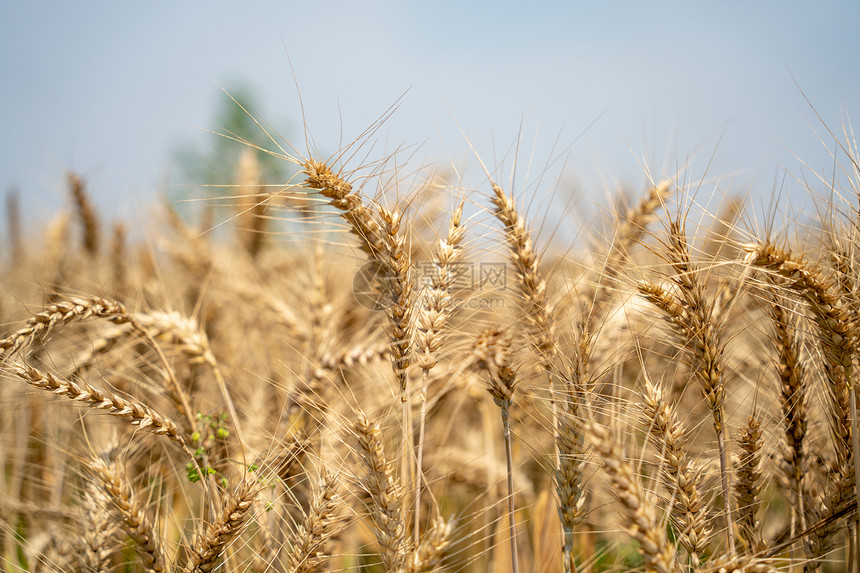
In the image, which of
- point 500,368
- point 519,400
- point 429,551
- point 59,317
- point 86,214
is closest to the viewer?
point 429,551

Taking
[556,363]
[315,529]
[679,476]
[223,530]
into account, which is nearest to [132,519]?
[223,530]

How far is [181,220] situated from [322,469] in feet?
9.21

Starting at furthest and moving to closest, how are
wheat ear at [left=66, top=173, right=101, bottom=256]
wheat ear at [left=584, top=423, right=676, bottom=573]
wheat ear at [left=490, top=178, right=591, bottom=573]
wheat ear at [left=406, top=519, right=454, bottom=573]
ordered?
wheat ear at [left=66, top=173, right=101, bottom=256]
wheat ear at [left=490, top=178, right=591, bottom=573]
wheat ear at [left=406, top=519, right=454, bottom=573]
wheat ear at [left=584, top=423, right=676, bottom=573]

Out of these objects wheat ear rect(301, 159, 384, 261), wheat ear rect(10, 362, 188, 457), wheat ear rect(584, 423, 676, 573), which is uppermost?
wheat ear rect(301, 159, 384, 261)

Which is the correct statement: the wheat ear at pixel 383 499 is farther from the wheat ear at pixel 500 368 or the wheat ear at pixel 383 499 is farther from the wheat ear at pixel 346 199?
the wheat ear at pixel 346 199

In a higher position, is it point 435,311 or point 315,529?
point 435,311

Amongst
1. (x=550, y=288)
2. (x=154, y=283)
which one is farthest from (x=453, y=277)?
(x=154, y=283)

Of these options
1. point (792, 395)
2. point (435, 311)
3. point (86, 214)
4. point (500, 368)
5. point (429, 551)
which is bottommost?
point (429, 551)

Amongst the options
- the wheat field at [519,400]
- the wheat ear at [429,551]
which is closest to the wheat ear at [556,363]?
the wheat field at [519,400]

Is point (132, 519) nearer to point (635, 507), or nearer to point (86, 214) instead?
point (635, 507)

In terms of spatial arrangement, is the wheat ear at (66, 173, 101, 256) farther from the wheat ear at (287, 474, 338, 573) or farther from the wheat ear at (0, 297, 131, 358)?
the wheat ear at (287, 474, 338, 573)

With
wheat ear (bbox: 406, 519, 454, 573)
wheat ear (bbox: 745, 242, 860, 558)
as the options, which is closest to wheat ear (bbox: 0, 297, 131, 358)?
wheat ear (bbox: 406, 519, 454, 573)

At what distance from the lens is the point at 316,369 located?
1.51 metres

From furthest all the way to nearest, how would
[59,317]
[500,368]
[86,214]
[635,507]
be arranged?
[86,214] < [59,317] < [500,368] < [635,507]
